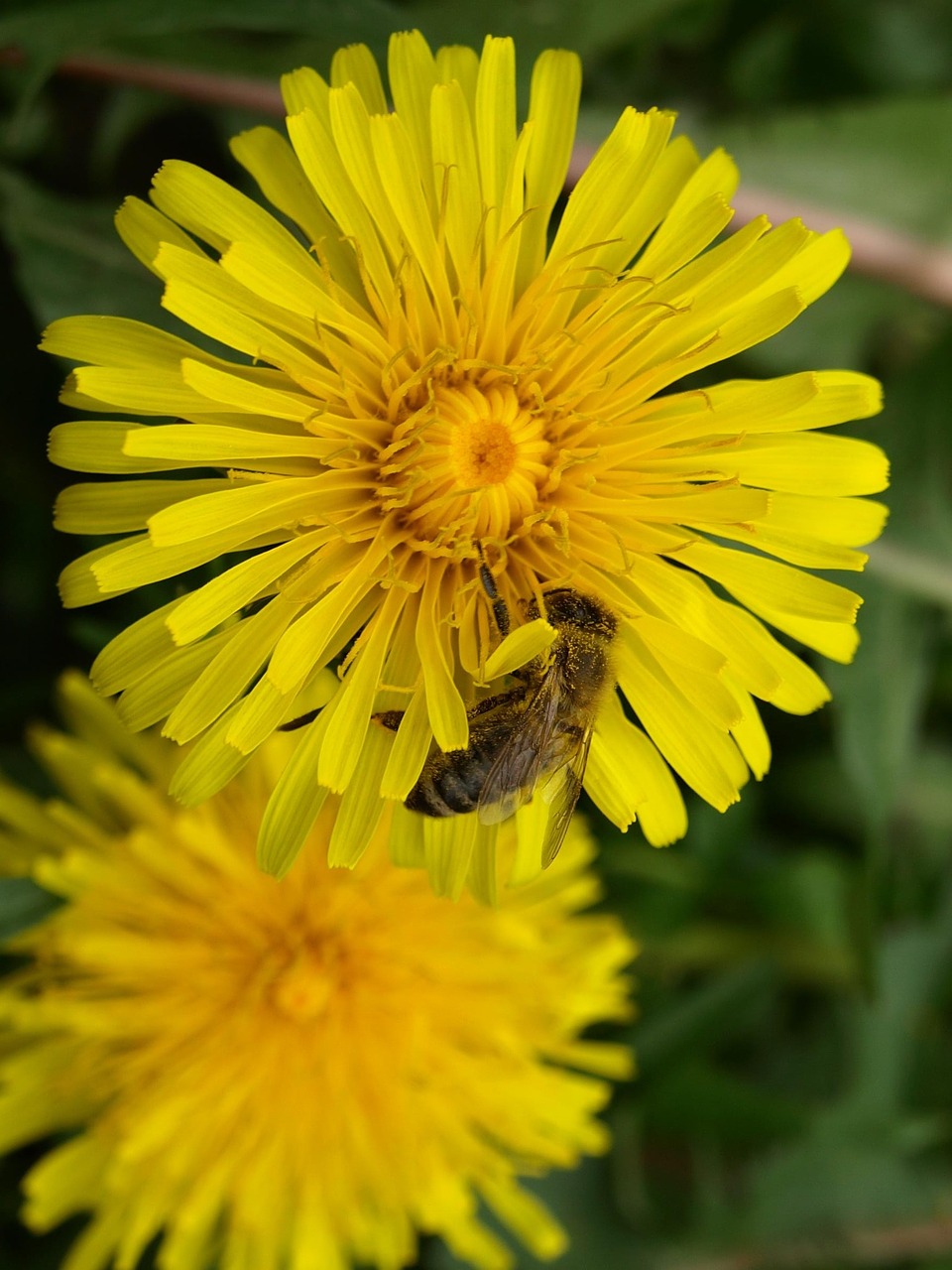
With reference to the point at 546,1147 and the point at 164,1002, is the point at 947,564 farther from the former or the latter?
the point at 164,1002

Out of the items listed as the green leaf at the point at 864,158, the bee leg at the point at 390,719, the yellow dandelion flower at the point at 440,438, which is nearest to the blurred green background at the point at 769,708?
the green leaf at the point at 864,158

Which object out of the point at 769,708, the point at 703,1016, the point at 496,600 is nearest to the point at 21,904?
the point at 496,600

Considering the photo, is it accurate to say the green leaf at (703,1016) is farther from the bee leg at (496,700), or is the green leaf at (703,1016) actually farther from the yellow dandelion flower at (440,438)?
the bee leg at (496,700)

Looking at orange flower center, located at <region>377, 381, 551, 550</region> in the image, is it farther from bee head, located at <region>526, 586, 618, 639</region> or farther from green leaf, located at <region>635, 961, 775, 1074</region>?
green leaf, located at <region>635, 961, 775, 1074</region>

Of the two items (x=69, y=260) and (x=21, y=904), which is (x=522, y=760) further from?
(x=69, y=260)

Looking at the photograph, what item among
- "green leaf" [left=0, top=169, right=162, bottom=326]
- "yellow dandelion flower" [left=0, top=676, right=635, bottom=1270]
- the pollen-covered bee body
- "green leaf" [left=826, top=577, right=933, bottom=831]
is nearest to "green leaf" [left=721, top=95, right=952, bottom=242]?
"green leaf" [left=826, top=577, right=933, bottom=831]

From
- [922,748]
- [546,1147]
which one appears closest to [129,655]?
[546,1147]
